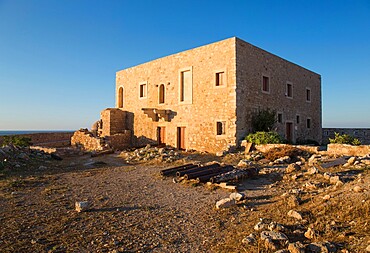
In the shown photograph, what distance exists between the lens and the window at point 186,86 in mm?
16297

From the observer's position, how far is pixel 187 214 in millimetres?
5137

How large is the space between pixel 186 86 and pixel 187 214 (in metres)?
12.5

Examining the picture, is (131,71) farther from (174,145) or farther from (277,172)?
(277,172)

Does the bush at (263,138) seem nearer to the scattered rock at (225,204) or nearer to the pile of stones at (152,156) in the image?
the pile of stones at (152,156)

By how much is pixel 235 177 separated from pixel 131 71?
1613 cm

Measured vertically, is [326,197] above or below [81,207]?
above

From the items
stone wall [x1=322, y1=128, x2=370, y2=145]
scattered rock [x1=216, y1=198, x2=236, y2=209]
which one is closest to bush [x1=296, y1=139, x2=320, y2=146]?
stone wall [x1=322, y1=128, x2=370, y2=145]

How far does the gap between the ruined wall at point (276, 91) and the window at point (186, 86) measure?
3.61m

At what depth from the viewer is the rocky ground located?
3.79 metres

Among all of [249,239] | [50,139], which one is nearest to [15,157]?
[249,239]

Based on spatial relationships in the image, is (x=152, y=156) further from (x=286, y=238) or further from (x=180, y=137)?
(x=286, y=238)

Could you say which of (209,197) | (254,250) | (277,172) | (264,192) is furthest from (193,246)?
(277,172)

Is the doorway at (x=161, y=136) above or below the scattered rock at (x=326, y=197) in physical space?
above

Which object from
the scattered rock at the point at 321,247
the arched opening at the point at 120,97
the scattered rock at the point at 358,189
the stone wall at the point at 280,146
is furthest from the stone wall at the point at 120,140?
the scattered rock at the point at 321,247
